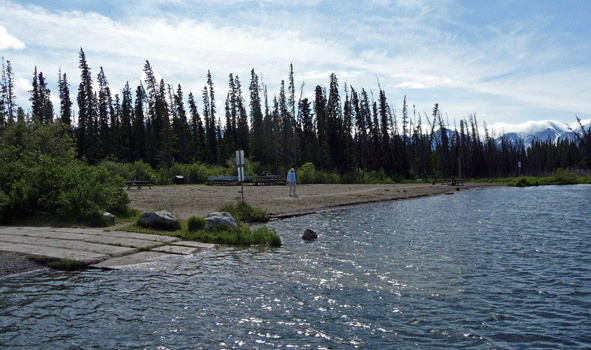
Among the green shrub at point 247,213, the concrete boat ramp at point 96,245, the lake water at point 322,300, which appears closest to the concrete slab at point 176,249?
the concrete boat ramp at point 96,245

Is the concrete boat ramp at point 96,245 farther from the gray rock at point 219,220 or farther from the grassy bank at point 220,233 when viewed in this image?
the gray rock at point 219,220

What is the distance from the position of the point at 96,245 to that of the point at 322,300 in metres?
7.21

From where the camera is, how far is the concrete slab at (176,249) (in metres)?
10.6

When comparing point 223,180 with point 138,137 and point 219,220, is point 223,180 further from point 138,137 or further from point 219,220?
point 138,137

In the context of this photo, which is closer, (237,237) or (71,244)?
(71,244)

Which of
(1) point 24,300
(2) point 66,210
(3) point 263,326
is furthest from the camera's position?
(2) point 66,210

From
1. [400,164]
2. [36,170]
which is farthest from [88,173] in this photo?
[400,164]

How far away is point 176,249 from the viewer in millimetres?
10898

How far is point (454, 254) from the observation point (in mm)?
10820

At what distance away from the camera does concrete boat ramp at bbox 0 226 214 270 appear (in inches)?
379

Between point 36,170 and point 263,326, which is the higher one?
point 36,170

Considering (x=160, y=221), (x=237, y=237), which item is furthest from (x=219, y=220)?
(x=160, y=221)

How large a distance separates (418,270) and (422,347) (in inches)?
164

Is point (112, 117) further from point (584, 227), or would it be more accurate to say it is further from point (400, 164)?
point (584, 227)
